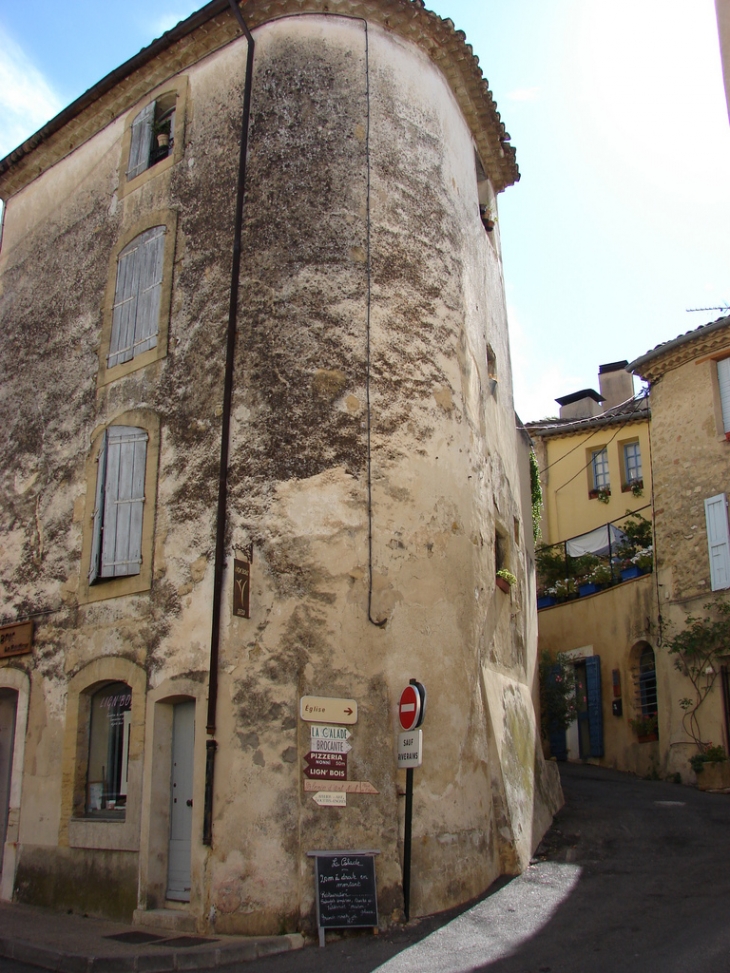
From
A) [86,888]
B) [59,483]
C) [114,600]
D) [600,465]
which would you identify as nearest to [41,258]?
[59,483]

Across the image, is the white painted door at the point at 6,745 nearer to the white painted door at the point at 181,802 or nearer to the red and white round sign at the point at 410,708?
the white painted door at the point at 181,802

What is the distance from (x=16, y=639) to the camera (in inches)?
481

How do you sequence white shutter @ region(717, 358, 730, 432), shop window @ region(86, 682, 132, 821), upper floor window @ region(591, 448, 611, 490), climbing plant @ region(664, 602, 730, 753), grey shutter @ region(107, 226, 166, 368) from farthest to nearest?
upper floor window @ region(591, 448, 611, 490) → white shutter @ region(717, 358, 730, 432) → climbing plant @ region(664, 602, 730, 753) → grey shutter @ region(107, 226, 166, 368) → shop window @ region(86, 682, 132, 821)

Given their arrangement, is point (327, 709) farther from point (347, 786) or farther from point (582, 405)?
point (582, 405)

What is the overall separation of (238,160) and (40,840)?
8629 millimetres

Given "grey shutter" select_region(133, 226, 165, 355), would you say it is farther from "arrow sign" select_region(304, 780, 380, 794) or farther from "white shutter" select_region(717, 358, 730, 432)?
"white shutter" select_region(717, 358, 730, 432)

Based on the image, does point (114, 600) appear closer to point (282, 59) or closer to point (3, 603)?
point (3, 603)

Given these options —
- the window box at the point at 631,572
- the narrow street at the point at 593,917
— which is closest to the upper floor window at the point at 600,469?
the window box at the point at 631,572

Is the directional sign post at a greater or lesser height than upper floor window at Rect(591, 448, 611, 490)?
lesser

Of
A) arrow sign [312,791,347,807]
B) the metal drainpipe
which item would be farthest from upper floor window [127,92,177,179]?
arrow sign [312,791,347,807]

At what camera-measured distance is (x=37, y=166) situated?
1517 centimetres

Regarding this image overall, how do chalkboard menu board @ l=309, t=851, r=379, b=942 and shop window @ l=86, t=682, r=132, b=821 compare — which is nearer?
chalkboard menu board @ l=309, t=851, r=379, b=942

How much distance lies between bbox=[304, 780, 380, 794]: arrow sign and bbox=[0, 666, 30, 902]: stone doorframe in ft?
14.5

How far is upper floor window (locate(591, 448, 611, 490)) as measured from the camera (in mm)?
25859
